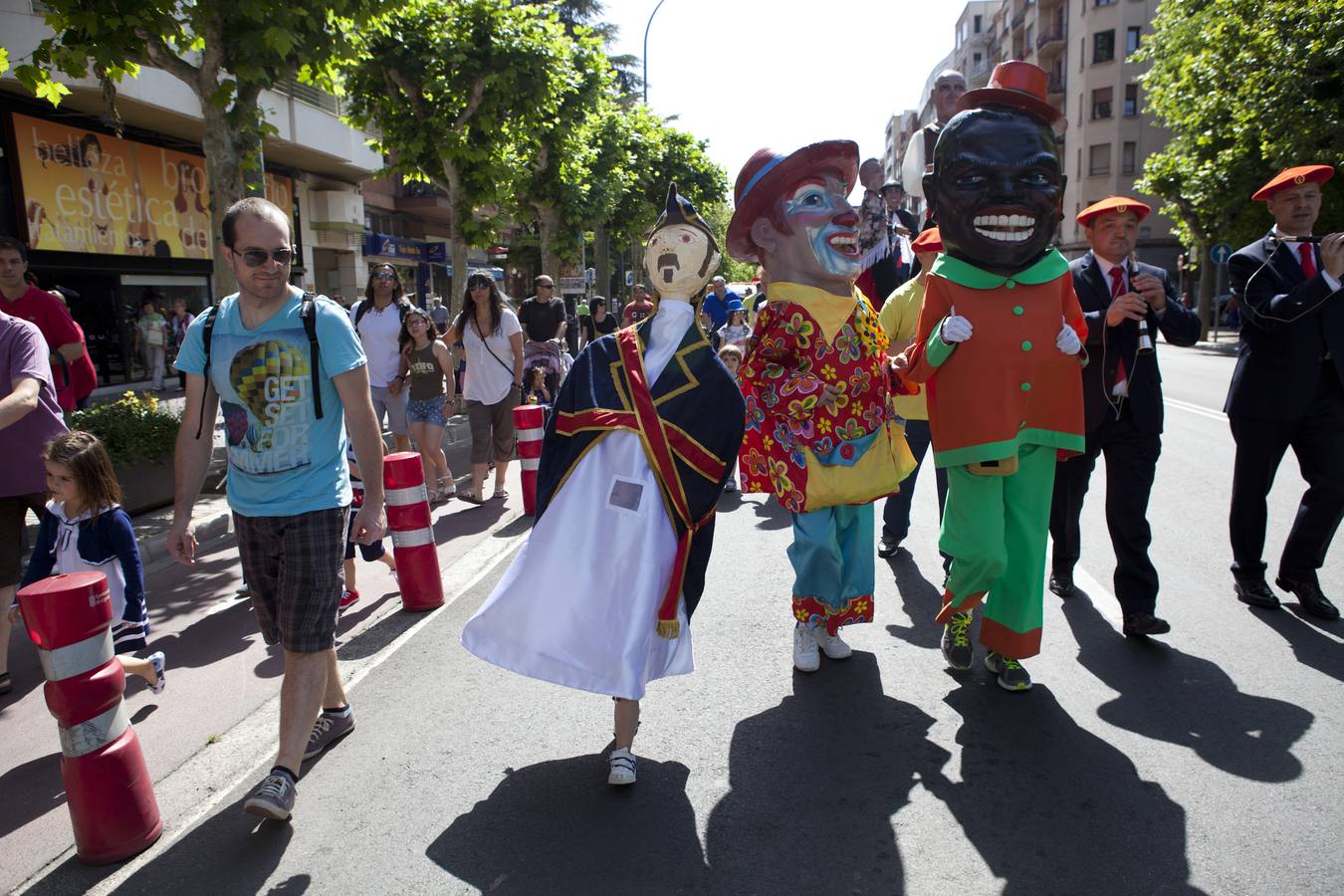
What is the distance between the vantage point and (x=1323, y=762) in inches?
130

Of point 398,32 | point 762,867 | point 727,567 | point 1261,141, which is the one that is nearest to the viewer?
point 762,867

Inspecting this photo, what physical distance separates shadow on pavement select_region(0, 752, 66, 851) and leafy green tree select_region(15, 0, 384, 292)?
5895mm

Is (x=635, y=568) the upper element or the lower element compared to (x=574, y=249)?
lower

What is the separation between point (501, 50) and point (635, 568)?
1261 cm

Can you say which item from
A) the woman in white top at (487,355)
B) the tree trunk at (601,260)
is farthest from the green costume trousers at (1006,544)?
the tree trunk at (601,260)

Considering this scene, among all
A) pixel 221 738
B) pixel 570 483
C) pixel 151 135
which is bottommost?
pixel 221 738

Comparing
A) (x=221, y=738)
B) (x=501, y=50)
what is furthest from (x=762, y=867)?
(x=501, y=50)

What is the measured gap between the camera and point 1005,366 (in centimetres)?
385

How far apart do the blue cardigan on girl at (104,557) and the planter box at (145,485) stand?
Answer: 145 inches

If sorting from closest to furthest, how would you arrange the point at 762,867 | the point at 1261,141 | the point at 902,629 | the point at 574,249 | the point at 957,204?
the point at 762,867 → the point at 957,204 → the point at 902,629 → the point at 1261,141 → the point at 574,249

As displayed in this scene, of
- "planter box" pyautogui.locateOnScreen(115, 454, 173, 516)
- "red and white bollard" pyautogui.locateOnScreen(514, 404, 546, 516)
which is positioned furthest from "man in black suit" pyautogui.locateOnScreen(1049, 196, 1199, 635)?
"planter box" pyautogui.locateOnScreen(115, 454, 173, 516)

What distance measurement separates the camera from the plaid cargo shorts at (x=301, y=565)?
A: 327 cm

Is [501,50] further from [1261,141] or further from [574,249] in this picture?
[1261,141]

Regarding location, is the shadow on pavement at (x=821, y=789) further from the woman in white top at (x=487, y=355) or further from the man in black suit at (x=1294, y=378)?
the woman in white top at (x=487, y=355)
